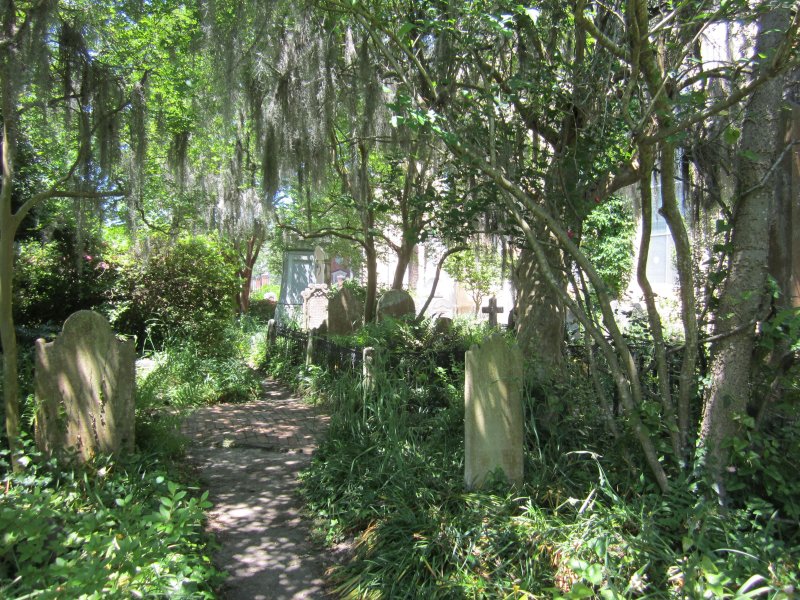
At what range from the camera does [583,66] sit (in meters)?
4.79

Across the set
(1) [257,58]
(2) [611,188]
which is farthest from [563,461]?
(1) [257,58]

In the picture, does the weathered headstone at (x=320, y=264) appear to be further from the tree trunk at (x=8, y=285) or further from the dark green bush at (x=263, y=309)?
the tree trunk at (x=8, y=285)

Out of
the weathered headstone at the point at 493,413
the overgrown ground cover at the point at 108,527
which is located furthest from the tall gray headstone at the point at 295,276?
the weathered headstone at the point at 493,413

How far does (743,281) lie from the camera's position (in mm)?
3641

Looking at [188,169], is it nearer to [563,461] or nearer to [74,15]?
[74,15]

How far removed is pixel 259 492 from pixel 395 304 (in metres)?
6.62

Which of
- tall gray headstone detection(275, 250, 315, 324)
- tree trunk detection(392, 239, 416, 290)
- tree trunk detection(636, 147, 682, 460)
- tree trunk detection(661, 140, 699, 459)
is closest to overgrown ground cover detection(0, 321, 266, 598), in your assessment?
tree trunk detection(636, 147, 682, 460)

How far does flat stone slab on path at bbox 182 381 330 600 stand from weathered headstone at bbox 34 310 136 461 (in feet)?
3.14

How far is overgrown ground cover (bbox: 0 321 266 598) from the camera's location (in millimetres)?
2693

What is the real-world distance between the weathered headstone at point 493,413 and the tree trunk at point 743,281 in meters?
1.15

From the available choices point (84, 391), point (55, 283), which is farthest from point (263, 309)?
point (84, 391)

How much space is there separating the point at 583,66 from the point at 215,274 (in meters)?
7.98

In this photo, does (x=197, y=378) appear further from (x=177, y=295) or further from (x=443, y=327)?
(x=443, y=327)

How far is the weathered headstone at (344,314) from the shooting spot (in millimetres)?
13156
